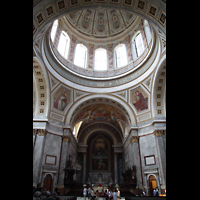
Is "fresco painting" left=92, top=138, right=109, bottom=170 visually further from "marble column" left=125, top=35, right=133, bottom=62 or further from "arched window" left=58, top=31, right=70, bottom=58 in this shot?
"arched window" left=58, top=31, right=70, bottom=58

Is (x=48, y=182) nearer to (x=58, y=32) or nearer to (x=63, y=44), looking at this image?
(x=63, y=44)

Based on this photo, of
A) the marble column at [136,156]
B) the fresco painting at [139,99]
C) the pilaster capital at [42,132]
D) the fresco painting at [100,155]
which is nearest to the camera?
the pilaster capital at [42,132]

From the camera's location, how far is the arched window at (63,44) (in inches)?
765

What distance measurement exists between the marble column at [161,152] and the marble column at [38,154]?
10.3 metres

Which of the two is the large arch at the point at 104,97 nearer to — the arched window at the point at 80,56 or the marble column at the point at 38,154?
the marble column at the point at 38,154

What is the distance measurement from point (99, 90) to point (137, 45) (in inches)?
298

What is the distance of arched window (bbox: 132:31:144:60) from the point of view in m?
19.5

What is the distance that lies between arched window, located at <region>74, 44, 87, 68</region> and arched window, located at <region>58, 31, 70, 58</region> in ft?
4.93

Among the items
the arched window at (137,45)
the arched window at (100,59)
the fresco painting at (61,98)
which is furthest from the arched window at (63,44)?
the arched window at (137,45)

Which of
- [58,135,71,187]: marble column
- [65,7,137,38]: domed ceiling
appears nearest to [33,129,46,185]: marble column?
[58,135,71,187]: marble column

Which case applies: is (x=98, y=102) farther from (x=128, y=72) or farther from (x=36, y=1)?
(x=36, y=1)
